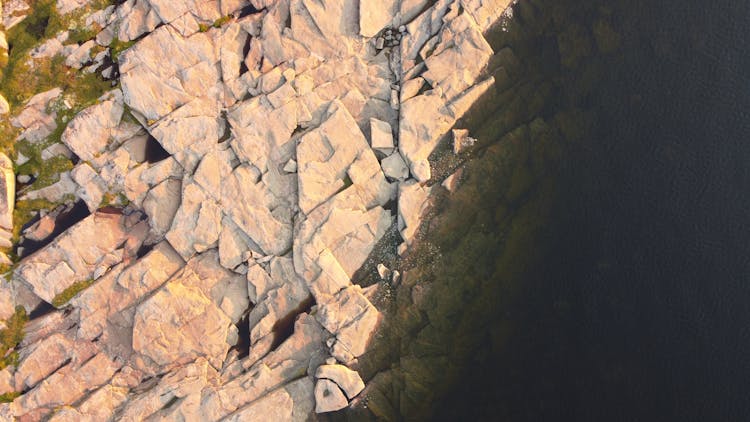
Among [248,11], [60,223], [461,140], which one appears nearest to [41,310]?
[60,223]

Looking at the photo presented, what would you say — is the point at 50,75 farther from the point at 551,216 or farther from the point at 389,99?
the point at 551,216

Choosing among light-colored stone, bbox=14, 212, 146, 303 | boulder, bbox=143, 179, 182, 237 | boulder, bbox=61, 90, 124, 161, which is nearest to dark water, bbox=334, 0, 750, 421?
boulder, bbox=143, 179, 182, 237

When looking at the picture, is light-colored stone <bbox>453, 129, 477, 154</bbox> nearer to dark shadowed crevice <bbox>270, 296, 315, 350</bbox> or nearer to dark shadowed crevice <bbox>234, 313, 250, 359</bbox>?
dark shadowed crevice <bbox>270, 296, 315, 350</bbox>

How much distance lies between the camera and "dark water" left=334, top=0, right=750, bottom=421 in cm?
2305

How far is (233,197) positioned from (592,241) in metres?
15.7

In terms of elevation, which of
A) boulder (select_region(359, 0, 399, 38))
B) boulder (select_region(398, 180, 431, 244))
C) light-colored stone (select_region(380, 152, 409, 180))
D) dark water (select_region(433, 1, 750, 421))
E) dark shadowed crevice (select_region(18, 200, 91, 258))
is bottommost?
dark water (select_region(433, 1, 750, 421))

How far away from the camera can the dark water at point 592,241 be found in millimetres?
23047

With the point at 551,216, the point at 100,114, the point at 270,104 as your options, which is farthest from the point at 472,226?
the point at 100,114

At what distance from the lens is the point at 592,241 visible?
80.2ft

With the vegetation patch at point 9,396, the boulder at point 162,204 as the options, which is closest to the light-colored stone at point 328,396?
the boulder at point 162,204

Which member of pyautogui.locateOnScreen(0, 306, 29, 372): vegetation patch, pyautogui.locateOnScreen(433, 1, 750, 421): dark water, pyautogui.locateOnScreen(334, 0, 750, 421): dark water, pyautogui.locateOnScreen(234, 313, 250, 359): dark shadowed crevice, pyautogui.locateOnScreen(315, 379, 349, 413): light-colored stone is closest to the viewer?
pyautogui.locateOnScreen(433, 1, 750, 421): dark water

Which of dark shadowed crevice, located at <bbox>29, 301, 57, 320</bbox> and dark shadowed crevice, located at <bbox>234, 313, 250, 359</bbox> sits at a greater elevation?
dark shadowed crevice, located at <bbox>29, 301, 57, 320</bbox>

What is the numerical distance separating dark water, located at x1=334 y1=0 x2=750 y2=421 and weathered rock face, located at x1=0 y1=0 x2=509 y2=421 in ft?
6.25

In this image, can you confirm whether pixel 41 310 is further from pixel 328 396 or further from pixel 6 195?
pixel 328 396
